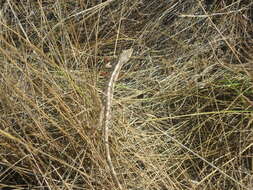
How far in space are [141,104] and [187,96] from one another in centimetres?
18

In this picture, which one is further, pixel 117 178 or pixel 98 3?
pixel 98 3

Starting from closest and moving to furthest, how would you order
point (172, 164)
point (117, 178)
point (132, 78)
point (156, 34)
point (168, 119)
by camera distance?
point (117, 178) → point (172, 164) → point (168, 119) → point (132, 78) → point (156, 34)

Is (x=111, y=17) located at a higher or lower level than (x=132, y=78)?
higher

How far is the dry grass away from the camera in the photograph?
4.70 ft

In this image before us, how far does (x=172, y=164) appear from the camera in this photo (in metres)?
1.55

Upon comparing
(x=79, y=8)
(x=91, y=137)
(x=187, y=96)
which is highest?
(x=79, y=8)

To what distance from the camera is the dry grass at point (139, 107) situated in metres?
1.43

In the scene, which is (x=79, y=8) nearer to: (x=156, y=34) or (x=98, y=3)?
(x=98, y=3)

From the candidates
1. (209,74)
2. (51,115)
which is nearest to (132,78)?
(209,74)

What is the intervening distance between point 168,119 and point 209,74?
10.7 inches

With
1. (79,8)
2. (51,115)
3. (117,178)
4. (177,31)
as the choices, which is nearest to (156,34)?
(177,31)

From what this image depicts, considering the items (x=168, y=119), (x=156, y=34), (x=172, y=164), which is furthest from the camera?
(x=156, y=34)

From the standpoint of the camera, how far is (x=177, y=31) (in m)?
2.06

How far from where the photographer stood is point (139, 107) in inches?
67.7
